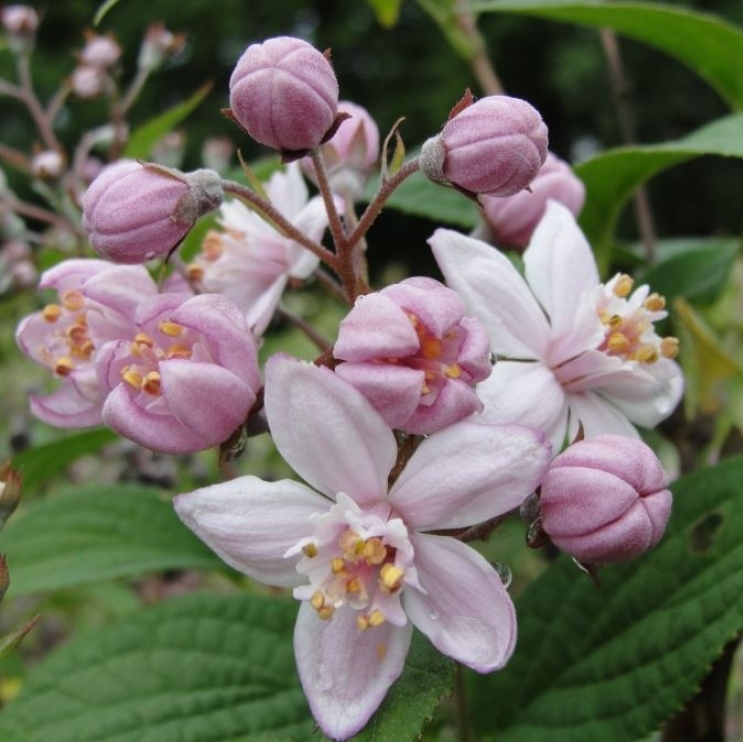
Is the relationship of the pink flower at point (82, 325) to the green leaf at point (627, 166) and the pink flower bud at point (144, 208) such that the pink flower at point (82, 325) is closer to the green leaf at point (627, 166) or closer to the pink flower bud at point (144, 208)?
the pink flower bud at point (144, 208)

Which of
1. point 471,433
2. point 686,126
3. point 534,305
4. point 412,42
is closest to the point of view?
point 471,433

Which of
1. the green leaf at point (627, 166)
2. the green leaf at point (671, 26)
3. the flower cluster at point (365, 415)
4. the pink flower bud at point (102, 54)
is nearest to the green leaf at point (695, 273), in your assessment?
the green leaf at point (627, 166)

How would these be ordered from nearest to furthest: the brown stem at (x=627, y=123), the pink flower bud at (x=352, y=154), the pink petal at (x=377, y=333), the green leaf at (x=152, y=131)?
the pink petal at (x=377, y=333) → the pink flower bud at (x=352, y=154) → the brown stem at (x=627, y=123) → the green leaf at (x=152, y=131)

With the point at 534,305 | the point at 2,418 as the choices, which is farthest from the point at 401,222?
the point at 534,305

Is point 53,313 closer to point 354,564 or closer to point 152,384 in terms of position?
point 152,384

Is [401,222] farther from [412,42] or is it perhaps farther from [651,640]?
[651,640]

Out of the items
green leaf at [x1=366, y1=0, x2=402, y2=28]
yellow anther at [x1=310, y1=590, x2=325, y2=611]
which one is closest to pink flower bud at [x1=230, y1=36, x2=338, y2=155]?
yellow anther at [x1=310, y1=590, x2=325, y2=611]
